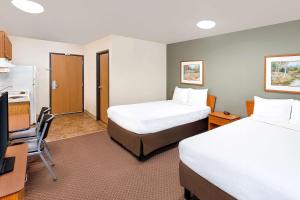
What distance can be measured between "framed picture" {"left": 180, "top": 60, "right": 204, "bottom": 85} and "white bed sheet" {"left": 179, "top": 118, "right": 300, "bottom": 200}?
2291 mm

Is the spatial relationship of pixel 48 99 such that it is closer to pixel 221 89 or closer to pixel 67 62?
pixel 67 62

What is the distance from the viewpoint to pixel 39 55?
16.5ft

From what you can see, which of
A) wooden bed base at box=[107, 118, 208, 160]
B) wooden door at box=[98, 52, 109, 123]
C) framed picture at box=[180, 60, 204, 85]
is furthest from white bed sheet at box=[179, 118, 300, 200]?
wooden door at box=[98, 52, 109, 123]

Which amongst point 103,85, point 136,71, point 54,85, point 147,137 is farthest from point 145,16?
point 54,85

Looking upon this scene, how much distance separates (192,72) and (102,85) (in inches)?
97.1

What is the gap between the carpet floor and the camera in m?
2.00

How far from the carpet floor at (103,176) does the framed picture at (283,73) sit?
2.16m

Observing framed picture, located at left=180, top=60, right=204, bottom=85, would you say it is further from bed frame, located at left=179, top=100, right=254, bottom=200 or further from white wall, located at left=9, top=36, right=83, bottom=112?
white wall, located at left=9, top=36, right=83, bottom=112

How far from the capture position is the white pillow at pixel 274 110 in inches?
103

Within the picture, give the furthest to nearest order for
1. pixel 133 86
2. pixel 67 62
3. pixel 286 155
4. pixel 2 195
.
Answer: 1. pixel 67 62
2. pixel 133 86
3. pixel 286 155
4. pixel 2 195

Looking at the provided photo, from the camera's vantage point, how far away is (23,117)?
2629 mm

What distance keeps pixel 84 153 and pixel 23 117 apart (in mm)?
1102

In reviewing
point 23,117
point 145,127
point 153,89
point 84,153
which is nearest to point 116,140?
point 84,153

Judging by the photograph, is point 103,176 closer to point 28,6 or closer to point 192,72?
point 28,6
